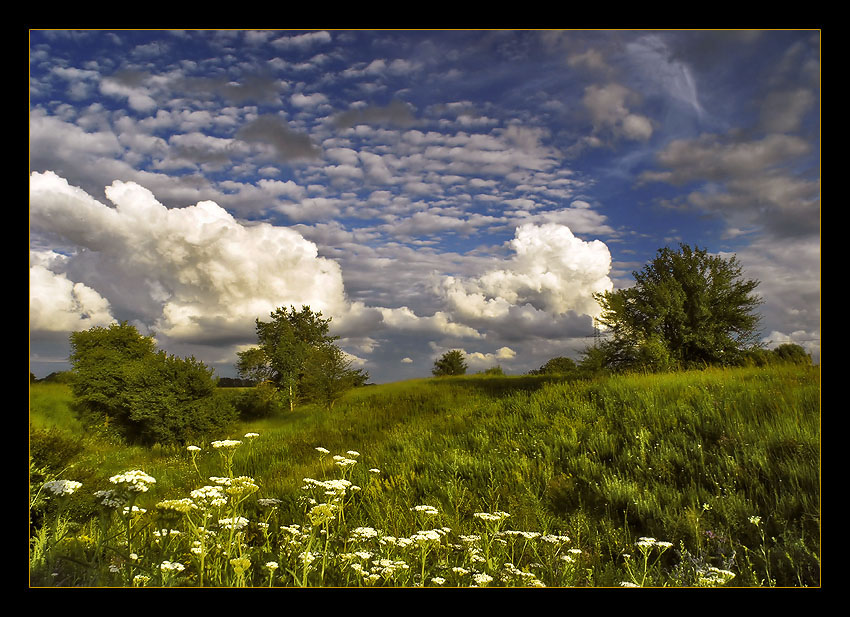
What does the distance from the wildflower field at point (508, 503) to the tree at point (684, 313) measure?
554cm

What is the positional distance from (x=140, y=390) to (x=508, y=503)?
1797 centimetres

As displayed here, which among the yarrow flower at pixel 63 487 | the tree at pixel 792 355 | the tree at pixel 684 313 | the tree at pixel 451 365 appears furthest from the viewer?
the tree at pixel 451 365

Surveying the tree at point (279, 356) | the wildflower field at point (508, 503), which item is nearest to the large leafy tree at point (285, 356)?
the tree at point (279, 356)

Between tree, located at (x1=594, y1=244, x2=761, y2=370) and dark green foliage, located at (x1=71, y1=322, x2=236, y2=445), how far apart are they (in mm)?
16944

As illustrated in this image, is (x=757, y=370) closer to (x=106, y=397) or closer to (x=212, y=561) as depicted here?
(x=212, y=561)

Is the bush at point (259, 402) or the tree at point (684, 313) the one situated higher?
the tree at point (684, 313)

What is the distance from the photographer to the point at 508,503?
6.14m

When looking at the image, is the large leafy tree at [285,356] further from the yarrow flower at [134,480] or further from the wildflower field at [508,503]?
the yarrow flower at [134,480]

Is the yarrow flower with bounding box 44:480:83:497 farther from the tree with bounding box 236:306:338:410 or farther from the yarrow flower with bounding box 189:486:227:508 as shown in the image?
the tree with bounding box 236:306:338:410

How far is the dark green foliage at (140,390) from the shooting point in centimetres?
1808

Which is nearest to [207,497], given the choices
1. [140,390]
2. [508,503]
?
[508,503]

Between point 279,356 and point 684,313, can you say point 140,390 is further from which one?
point 684,313
